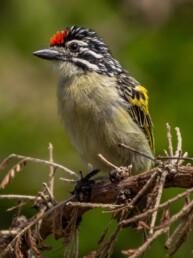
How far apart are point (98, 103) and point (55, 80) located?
1.84 m

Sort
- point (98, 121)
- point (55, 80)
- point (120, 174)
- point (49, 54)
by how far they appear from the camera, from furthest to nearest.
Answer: point (55, 80) < point (49, 54) < point (98, 121) < point (120, 174)

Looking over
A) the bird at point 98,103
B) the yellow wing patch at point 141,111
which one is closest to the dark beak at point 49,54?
the bird at point 98,103

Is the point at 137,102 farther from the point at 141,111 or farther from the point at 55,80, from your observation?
the point at 55,80

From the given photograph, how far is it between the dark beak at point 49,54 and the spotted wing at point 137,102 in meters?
0.44

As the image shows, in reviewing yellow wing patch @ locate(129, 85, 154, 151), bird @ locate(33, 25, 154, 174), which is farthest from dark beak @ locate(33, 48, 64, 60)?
yellow wing patch @ locate(129, 85, 154, 151)

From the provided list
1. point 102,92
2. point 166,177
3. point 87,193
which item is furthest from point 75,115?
point 166,177

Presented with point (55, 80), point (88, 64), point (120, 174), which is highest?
point (55, 80)

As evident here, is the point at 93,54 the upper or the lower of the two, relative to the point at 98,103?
upper

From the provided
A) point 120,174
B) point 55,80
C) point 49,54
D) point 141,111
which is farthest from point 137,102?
point 55,80

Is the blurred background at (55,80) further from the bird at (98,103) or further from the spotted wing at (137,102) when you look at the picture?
the bird at (98,103)

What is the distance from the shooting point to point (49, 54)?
3.95 meters

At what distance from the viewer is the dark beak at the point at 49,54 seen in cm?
393

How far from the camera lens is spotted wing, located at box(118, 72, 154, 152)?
3900 mm

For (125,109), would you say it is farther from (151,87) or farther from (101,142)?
(151,87)
